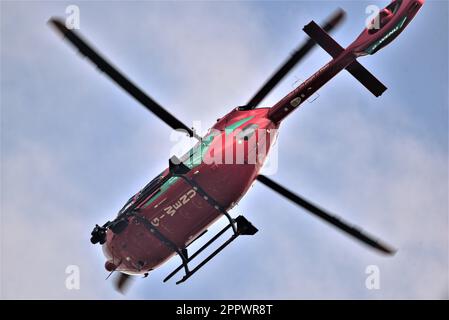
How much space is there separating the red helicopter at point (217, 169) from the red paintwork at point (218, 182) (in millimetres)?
28

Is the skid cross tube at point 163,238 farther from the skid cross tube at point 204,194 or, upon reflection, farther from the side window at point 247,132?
the side window at point 247,132

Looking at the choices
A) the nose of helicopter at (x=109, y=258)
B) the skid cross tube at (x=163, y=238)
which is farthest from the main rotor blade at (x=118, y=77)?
the nose of helicopter at (x=109, y=258)

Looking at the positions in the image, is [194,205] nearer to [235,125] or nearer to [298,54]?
[235,125]

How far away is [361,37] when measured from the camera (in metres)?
19.3

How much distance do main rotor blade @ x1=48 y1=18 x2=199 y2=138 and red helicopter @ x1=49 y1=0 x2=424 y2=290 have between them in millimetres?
27

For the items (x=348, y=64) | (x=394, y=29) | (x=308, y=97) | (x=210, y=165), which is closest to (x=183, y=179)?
(x=210, y=165)

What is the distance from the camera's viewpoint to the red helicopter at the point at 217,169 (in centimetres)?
1942

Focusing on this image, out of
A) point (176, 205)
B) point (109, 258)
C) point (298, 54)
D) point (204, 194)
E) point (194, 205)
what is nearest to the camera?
point (298, 54)

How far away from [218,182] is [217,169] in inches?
15.4

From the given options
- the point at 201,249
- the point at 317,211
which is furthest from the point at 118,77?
the point at 317,211

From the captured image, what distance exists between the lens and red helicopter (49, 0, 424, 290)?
19.4 meters

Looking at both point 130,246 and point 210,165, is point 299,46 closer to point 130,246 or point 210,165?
point 210,165

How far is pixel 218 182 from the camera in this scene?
20641 millimetres

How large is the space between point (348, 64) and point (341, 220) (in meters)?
5.42
